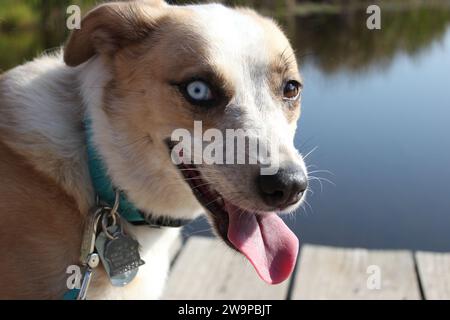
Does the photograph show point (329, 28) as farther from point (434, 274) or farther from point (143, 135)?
point (143, 135)

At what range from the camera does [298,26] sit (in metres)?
8.99

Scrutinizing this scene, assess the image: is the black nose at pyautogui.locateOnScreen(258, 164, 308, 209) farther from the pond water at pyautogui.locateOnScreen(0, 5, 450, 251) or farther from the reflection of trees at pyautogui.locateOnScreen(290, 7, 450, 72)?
the reflection of trees at pyautogui.locateOnScreen(290, 7, 450, 72)

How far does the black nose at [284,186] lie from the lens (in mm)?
1702

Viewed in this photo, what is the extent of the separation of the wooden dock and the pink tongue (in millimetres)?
879

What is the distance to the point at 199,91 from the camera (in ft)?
6.20

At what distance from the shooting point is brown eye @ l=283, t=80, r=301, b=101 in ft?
6.65

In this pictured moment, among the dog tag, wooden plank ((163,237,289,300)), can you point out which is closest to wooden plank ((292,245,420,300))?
wooden plank ((163,237,289,300))

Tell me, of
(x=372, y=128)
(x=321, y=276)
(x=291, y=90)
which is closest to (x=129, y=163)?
(x=291, y=90)

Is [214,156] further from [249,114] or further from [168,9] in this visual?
[168,9]

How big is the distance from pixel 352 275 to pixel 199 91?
163 centimetres

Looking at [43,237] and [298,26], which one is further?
[298,26]
